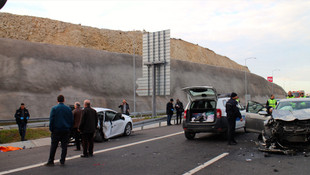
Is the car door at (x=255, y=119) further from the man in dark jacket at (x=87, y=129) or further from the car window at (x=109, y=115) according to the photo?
the car window at (x=109, y=115)

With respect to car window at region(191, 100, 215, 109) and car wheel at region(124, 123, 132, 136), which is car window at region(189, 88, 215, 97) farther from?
car wheel at region(124, 123, 132, 136)

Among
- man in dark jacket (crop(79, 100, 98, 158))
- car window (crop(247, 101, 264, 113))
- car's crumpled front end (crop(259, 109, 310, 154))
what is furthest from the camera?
car window (crop(247, 101, 264, 113))

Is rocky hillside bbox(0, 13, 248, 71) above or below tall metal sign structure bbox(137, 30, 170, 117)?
above

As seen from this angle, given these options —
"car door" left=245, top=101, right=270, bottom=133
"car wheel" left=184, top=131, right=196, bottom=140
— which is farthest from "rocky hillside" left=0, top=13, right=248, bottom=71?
"car door" left=245, top=101, right=270, bottom=133

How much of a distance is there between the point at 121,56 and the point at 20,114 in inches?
1236

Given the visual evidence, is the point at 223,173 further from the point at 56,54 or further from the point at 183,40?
the point at 183,40

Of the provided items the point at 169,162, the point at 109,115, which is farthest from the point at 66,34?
the point at 169,162

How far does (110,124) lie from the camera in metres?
13.3

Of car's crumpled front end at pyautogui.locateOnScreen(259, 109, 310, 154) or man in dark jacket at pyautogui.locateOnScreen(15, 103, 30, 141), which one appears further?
man in dark jacket at pyautogui.locateOnScreen(15, 103, 30, 141)

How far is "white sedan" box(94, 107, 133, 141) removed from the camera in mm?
12555

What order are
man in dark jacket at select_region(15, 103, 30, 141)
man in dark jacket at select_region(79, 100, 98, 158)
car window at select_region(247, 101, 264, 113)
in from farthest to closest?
1. man in dark jacket at select_region(15, 103, 30, 141)
2. car window at select_region(247, 101, 264, 113)
3. man in dark jacket at select_region(79, 100, 98, 158)

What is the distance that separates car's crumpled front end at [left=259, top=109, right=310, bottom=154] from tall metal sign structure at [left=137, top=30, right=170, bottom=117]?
15.3m

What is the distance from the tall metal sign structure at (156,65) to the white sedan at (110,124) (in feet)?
30.7

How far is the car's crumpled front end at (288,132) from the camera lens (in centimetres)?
809
